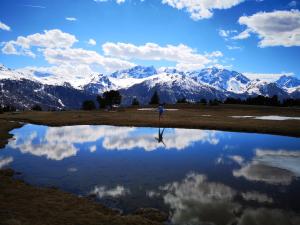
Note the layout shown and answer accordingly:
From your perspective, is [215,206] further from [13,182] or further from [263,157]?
[263,157]

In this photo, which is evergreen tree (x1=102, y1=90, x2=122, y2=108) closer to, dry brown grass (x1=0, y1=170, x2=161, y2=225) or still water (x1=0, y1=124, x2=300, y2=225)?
still water (x1=0, y1=124, x2=300, y2=225)

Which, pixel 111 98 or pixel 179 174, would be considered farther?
pixel 111 98

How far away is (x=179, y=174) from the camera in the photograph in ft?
99.8

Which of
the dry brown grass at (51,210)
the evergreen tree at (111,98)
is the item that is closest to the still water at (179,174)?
the dry brown grass at (51,210)

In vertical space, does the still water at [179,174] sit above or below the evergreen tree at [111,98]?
below

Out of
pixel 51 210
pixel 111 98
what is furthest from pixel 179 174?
pixel 111 98

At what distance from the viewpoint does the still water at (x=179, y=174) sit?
21.8m

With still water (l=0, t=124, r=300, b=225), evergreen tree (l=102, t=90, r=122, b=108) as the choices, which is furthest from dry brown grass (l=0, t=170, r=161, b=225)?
evergreen tree (l=102, t=90, r=122, b=108)

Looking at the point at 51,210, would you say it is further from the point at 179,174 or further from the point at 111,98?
the point at 111,98

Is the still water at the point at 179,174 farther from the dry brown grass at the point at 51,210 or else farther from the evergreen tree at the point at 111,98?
the evergreen tree at the point at 111,98

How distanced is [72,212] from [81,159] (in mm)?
16779

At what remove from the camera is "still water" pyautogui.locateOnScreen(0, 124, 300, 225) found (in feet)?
71.6

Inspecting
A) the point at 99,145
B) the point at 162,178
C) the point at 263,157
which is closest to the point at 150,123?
the point at 99,145

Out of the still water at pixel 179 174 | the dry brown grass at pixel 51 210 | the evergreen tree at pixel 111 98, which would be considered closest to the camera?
the dry brown grass at pixel 51 210
